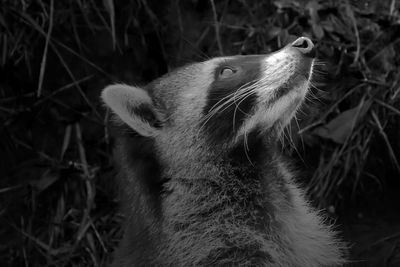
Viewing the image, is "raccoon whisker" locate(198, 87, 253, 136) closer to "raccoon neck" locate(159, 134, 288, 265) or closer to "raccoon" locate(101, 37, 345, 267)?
"raccoon" locate(101, 37, 345, 267)

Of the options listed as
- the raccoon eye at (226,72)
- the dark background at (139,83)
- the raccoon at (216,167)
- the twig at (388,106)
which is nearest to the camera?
the raccoon at (216,167)

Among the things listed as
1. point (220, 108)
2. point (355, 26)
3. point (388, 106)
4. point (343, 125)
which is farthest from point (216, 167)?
point (355, 26)

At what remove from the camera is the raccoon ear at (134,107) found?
352 cm

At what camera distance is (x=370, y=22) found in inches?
192

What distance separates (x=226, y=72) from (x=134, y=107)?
0.50 meters

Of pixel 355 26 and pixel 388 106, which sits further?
pixel 355 26

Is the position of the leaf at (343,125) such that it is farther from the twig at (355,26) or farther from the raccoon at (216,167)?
the raccoon at (216,167)

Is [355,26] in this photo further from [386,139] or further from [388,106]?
[386,139]

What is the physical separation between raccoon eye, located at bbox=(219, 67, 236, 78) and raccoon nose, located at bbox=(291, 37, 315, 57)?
1.09 ft

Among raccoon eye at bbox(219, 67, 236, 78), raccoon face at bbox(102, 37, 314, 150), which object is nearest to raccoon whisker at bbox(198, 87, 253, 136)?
raccoon face at bbox(102, 37, 314, 150)

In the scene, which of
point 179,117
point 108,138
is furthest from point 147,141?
point 108,138

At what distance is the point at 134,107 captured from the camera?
3.63m

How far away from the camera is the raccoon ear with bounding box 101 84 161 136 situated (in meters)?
3.52

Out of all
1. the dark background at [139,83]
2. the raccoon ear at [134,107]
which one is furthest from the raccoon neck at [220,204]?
the dark background at [139,83]
